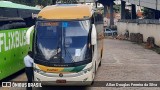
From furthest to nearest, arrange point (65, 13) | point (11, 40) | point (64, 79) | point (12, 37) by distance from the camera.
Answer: point (12, 37) → point (11, 40) → point (65, 13) → point (64, 79)

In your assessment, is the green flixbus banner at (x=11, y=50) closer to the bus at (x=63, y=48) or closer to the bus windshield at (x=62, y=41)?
the bus at (x=63, y=48)

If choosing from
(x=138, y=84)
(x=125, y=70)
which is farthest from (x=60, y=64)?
(x=125, y=70)

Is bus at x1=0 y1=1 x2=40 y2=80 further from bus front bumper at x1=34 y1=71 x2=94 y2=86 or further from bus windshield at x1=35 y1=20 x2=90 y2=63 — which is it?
bus front bumper at x1=34 y1=71 x2=94 y2=86

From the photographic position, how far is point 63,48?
13219 mm

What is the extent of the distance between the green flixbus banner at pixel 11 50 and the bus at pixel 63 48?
6.46 ft

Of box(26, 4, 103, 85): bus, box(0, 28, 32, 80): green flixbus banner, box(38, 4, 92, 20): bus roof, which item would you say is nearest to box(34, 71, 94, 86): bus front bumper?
box(26, 4, 103, 85): bus

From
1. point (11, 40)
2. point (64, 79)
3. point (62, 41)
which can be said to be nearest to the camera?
point (64, 79)

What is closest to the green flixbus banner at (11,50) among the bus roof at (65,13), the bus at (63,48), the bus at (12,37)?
the bus at (12,37)

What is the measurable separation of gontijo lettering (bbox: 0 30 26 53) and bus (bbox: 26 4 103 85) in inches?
70.9

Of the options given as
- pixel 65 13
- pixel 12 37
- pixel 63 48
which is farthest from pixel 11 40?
pixel 63 48

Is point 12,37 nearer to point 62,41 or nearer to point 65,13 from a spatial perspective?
point 65,13

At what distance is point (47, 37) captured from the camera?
44.3 ft

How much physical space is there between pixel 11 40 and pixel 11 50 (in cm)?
46

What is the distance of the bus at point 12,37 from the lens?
1504 cm
